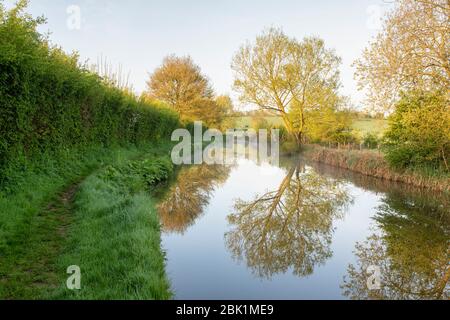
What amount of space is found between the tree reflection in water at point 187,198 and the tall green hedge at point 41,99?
355 centimetres

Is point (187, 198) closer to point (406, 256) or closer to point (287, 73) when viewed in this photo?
point (406, 256)

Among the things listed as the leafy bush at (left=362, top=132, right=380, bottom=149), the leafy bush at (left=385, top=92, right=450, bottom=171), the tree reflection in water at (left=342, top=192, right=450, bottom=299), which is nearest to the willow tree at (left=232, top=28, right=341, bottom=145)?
the leafy bush at (left=362, top=132, right=380, bottom=149)

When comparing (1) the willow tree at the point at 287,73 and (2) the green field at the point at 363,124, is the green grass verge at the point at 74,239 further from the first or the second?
(1) the willow tree at the point at 287,73

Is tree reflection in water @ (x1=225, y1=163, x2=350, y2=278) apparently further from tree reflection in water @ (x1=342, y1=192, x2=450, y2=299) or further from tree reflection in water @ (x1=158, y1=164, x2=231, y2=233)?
tree reflection in water @ (x1=158, y1=164, x2=231, y2=233)

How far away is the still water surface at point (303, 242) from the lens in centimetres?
441

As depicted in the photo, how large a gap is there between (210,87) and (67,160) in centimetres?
3317

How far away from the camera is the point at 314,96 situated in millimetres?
23625

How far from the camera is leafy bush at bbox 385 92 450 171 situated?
10.9 metres

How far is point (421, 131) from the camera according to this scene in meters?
11.7

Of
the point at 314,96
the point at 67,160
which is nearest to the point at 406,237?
the point at 67,160

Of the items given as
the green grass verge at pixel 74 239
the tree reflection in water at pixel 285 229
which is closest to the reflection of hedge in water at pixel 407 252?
the tree reflection in water at pixel 285 229

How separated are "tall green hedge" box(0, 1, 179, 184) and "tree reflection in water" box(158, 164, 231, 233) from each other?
3.55 meters

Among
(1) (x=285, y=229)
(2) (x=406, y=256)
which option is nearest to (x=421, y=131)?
(2) (x=406, y=256)

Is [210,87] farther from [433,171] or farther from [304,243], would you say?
[304,243]
